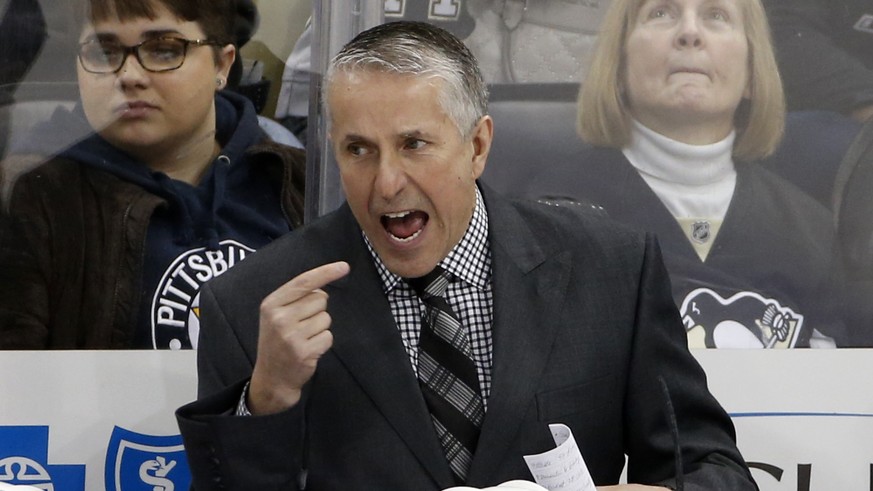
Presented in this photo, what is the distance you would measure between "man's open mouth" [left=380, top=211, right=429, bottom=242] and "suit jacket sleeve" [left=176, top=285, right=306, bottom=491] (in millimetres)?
329

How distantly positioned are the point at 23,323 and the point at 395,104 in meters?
1.32

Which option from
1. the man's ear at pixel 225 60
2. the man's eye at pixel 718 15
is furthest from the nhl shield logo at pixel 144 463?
the man's eye at pixel 718 15

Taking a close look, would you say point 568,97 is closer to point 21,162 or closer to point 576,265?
point 576,265

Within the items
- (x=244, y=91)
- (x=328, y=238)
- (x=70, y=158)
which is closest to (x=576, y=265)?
(x=328, y=238)

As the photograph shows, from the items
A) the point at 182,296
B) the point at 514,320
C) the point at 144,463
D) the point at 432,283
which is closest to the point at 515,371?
the point at 514,320

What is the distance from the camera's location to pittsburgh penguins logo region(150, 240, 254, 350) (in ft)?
8.85

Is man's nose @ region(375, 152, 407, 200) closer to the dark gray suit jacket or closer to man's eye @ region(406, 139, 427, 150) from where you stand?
man's eye @ region(406, 139, 427, 150)

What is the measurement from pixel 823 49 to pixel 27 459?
2.23 meters

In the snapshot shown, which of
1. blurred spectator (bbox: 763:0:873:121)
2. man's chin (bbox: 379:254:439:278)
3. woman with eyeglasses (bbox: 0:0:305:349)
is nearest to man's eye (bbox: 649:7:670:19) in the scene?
blurred spectator (bbox: 763:0:873:121)

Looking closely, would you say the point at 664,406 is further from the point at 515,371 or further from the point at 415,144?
the point at 415,144

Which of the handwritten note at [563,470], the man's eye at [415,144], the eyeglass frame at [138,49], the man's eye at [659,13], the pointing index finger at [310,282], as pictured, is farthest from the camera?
the man's eye at [659,13]

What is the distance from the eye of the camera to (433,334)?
2020 mm

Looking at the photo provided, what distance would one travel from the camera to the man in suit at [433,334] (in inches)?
73.8

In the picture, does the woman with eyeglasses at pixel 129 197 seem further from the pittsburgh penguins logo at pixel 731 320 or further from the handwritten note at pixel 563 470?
the handwritten note at pixel 563 470
